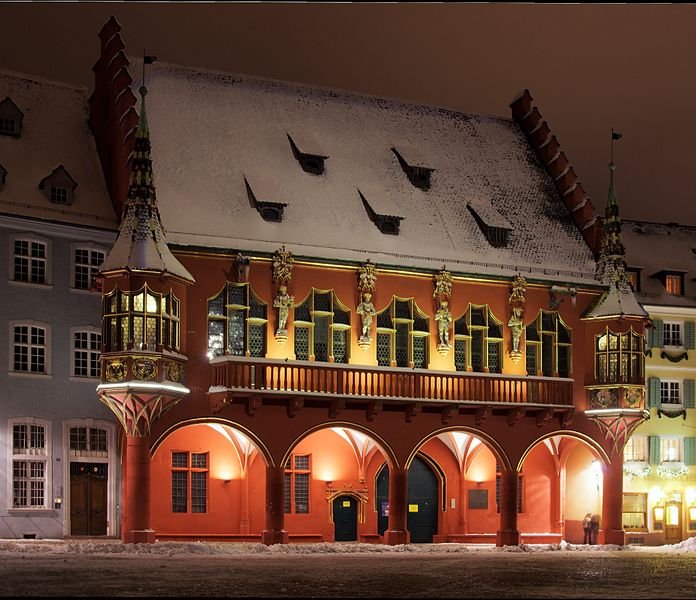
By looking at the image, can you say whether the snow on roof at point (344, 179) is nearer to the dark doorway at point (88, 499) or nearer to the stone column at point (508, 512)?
the stone column at point (508, 512)

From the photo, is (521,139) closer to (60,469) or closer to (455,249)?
(455,249)

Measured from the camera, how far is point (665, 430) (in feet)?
200

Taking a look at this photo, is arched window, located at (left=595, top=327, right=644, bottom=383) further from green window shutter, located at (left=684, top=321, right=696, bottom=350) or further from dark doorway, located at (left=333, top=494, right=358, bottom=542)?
dark doorway, located at (left=333, top=494, right=358, bottom=542)

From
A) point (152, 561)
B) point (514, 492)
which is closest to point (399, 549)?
point (514, 492)

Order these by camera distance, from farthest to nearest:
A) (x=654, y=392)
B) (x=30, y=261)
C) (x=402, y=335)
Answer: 1. (x=654, y=392)
2. (x=402, y=335)
3. (x=30, y=261)

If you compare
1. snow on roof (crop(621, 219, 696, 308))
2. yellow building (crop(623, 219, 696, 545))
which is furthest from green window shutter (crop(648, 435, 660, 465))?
snow on roof (crop(621, 219, 696, 308))

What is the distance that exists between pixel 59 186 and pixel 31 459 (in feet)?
31.4

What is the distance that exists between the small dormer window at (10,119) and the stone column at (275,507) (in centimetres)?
1527

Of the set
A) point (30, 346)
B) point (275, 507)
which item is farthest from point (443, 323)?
point (30, 346)

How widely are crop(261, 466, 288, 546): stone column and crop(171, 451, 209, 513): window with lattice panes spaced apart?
129 inches

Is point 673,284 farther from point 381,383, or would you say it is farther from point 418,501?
point 381,383

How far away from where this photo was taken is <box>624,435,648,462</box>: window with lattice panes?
60.3 m

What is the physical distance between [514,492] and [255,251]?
1311 centimetres

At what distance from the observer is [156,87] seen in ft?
178
